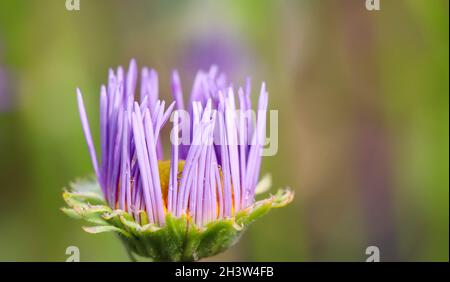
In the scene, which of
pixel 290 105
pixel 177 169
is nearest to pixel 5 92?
pixel 290 105

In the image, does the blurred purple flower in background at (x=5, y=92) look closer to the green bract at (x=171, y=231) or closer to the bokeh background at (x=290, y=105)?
the bokeh background at (x=290, y=105)

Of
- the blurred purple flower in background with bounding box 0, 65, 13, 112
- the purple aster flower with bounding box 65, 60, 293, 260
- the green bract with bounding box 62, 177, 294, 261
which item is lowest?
the green bract with bounding box 62, 177, 294, 261

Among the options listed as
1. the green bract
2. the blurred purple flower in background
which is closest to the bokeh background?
the blurred purple flower in background

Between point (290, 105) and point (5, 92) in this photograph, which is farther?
point (290, 105)

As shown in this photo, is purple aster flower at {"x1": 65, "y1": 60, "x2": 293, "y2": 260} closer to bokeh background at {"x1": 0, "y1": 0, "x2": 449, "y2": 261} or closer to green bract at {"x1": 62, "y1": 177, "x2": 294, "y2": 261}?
green bract at {"x1": 62, "y1": 177, "x2": 294, "y2": 261}

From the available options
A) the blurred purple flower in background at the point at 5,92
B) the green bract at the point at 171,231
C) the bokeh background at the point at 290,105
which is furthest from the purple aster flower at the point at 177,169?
the blurred purple flower in background at the point at 5,92

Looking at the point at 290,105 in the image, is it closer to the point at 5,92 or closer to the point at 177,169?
the point at 5,92

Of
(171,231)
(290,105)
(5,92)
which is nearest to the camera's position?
(171,231)
